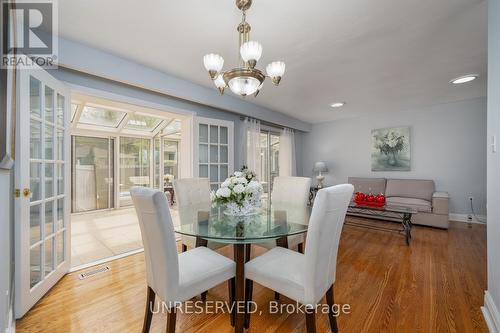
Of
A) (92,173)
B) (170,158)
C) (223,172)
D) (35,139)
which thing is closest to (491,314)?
(223,172)

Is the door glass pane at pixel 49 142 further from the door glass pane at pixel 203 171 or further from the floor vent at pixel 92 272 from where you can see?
the door glass pane at pixel 203 171

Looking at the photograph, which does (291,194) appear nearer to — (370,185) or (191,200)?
(191,200)

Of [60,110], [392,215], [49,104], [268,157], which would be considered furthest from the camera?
[268,157]

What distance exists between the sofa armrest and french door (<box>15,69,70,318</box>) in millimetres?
5319

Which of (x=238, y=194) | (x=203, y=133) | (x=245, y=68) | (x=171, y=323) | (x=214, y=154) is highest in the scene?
(x=245, y=68)

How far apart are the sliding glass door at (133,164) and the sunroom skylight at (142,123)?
449 mm

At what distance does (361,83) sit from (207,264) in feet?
10.4

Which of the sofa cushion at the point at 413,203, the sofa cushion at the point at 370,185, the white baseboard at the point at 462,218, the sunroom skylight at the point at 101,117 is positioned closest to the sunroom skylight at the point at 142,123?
the sunroom skylight at the point at 101,117

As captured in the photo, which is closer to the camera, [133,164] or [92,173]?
[92,173]

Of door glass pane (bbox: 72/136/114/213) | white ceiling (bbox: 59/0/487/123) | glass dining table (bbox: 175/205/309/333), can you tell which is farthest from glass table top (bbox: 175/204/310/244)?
door glass pane (bbox: 72/136/114/213)

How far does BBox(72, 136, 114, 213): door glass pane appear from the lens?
16.2ft

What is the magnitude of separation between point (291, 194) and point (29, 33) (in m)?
2.95

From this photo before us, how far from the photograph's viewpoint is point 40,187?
1827mm

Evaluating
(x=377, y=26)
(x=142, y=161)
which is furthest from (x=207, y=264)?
(x=142, y=161)
